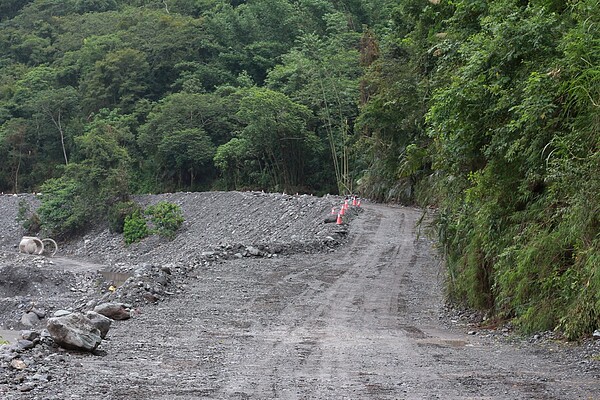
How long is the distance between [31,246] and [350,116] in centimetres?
2197

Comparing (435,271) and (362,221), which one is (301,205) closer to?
(362,221)

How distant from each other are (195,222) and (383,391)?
3748 cm

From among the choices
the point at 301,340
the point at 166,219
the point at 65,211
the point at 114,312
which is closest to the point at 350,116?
the point at 166,219

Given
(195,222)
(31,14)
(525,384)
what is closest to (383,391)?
(525,384)

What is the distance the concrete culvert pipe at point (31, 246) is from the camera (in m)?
42.8

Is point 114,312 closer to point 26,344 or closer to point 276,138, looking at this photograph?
point 26,344

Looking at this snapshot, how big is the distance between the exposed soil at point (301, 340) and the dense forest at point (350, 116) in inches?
45.3

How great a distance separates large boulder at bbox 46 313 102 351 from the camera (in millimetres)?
9297

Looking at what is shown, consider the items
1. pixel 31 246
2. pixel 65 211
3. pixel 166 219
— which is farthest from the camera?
pixel 65 211

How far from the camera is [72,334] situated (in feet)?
30.6

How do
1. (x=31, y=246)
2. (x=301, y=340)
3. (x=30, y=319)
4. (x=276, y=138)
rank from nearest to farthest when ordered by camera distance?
(x=301, y=340) < (x=30, y=319) < (x=31, y=246) < (x=276, y=138)

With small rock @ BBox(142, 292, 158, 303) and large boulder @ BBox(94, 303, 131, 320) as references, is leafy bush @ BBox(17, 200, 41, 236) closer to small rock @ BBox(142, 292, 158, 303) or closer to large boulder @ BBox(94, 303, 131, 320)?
small rock @ BBox(142, 292, 158, 303)

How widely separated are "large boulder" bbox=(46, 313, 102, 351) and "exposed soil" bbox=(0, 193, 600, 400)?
0.10 metres

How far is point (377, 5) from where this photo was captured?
71000mm
